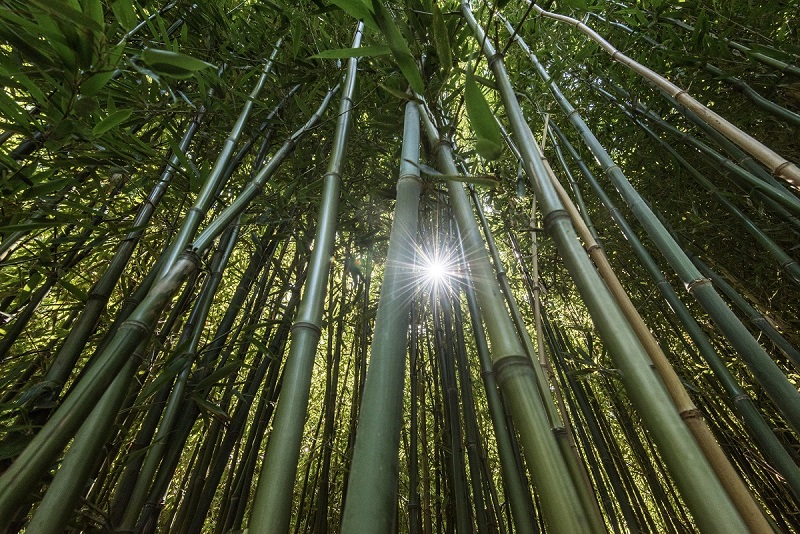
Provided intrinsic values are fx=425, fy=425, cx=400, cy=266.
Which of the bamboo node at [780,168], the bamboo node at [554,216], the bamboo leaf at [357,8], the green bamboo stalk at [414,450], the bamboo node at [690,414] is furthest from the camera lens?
the green bamboo stalk at [414,450]

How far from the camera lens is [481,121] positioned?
726 millimetres

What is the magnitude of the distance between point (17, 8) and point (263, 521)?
1.12 metres

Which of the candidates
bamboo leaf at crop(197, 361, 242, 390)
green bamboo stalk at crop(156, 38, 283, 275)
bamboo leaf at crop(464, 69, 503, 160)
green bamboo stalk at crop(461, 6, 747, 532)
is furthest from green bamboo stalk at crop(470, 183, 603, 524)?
bamboo leaf at crop(197, 361, 242, 390)

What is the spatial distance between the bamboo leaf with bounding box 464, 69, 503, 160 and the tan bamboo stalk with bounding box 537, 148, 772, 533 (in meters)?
0.14

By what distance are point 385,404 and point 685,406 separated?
1.23 ft

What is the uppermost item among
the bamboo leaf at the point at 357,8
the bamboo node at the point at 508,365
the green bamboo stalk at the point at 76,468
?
the bamboo leaf at the point at 357,8

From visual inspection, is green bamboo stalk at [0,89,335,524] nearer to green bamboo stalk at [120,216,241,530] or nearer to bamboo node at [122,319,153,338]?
bamboo node at [122,319,153,338]

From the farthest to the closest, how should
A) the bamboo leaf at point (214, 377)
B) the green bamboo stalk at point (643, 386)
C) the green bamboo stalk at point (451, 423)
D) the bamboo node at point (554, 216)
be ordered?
the green bamboo stalk at point (451, 423), the bamboo leaf at point (214, 377), the bamboo node at point (554, 216), the green bamboo stalk at point (643, 386)

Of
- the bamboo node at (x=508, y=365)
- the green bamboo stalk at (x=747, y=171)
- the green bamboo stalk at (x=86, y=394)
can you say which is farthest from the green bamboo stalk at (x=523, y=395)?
the green bamboo stalk at (x=747, y=171)

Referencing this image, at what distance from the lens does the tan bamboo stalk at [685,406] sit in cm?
44

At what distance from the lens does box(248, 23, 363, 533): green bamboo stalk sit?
1.65 feet

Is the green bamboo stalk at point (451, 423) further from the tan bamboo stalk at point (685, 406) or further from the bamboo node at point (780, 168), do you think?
the bamboo node at point (780, 168)

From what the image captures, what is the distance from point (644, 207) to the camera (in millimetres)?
1102

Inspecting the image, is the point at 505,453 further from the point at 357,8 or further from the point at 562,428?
the point at 357,8
